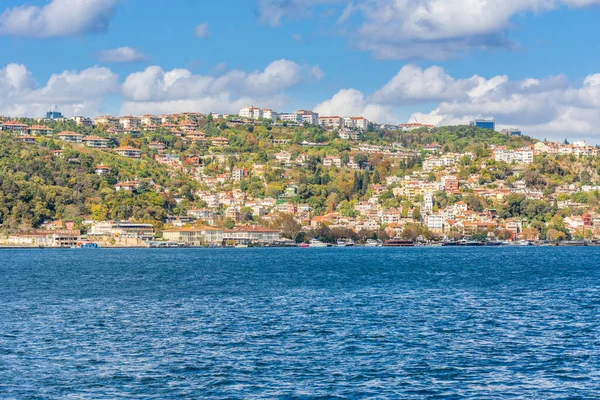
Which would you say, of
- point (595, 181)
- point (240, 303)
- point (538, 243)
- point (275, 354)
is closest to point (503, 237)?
point (538, 243)

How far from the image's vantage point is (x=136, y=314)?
37.2 meters

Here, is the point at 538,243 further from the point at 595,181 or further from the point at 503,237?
the point at 595,181

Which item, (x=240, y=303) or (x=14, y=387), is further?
(x=240, y=303)

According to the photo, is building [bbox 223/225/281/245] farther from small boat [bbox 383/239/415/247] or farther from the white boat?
small boat [bbox 383/239/415/247]

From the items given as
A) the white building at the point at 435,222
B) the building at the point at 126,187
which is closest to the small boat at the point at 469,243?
the white building at the point at 435,222

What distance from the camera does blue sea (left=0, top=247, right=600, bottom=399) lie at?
74.9 ft

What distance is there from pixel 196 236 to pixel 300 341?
402 feet

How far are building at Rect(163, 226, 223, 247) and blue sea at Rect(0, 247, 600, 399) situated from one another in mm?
95359

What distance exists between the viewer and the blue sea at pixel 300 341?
74.9 ft

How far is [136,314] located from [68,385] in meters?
14.4

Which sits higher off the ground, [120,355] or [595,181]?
[595,181]

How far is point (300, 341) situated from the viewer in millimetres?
29734

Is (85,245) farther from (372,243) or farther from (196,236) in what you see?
(372,243)

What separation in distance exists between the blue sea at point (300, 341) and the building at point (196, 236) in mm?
95359
